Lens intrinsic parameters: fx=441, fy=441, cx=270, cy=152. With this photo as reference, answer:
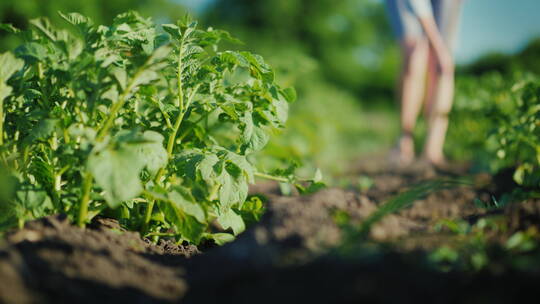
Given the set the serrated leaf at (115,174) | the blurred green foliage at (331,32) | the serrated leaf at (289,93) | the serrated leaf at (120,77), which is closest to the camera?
the serrated leaf at (115,174)

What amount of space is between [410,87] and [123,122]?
3.81 meters

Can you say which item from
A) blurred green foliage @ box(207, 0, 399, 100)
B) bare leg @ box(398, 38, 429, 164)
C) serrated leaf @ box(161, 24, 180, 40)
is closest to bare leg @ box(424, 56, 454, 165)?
bare leg @ box(398, 38, 429, 164)

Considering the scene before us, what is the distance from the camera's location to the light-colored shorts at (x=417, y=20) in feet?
15.6

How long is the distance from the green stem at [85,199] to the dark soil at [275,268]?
5 cm

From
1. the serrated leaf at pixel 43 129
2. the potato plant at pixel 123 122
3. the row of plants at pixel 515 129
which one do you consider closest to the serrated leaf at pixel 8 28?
the potato plant at pixel 123 122

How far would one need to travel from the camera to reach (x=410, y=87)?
16.3ft

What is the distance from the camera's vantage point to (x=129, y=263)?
1.43 metres

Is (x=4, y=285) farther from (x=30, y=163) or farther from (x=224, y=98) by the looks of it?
(x=224, y=98)

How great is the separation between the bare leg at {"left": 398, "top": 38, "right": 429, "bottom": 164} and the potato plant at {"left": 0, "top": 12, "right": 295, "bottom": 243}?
3.20m

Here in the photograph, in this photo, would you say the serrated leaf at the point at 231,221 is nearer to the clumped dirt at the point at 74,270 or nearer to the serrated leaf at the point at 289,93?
the clumped dirt at the point at 74,270

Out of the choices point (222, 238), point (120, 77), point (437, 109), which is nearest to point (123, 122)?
point (120, 77)

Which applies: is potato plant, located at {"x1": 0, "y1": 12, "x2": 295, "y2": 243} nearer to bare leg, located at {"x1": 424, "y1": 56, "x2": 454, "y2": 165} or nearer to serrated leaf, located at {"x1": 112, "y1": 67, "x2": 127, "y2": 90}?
serrated leaf, located at {"x1": 112, "y1": 67, "x2": 127, "y2": 90}

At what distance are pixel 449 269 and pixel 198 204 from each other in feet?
2.84

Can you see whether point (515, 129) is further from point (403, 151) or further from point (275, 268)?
point (403, 151)
